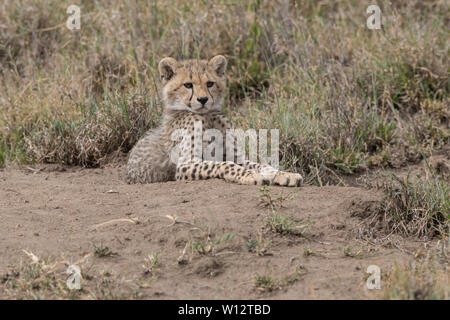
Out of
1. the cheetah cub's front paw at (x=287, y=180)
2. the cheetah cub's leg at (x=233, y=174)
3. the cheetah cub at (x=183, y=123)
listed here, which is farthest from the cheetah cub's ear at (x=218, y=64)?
the cheetah cub's front paw at (x=287, y=180)

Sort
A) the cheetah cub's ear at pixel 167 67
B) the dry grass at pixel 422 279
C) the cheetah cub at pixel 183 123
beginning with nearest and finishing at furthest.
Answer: the dry grass at pixel 422 279
the cheetah cub at pixel 183 123
the cheetah cub's ear at pixel 167 67

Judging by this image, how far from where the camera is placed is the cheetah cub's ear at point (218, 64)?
18.1 feet

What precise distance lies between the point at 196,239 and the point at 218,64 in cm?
203

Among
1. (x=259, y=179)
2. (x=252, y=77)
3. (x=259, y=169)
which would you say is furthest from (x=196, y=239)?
(x=252, y=77)

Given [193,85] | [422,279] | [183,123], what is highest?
[193,85]

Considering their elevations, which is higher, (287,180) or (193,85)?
(193,85)

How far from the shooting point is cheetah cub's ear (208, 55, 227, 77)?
5.51 metres

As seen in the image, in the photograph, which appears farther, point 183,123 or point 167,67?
point 167,67

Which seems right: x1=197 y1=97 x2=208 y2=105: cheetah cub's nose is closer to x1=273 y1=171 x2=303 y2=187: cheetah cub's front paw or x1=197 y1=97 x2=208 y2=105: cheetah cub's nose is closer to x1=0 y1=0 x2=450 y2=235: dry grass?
x1=0 y1=0 x2=450 y2=235: dry grass

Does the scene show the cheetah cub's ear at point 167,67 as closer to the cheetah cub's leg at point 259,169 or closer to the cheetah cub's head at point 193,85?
the cheetah cub's head at point 193,85

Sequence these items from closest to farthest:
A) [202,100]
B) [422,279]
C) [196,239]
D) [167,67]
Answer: [422,279]
[196,239]
[202,100]
[167,67]

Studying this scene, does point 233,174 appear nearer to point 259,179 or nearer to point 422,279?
point 259,179

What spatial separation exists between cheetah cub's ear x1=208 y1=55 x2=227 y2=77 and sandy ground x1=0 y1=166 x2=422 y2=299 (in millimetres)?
1075

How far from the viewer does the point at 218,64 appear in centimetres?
555
